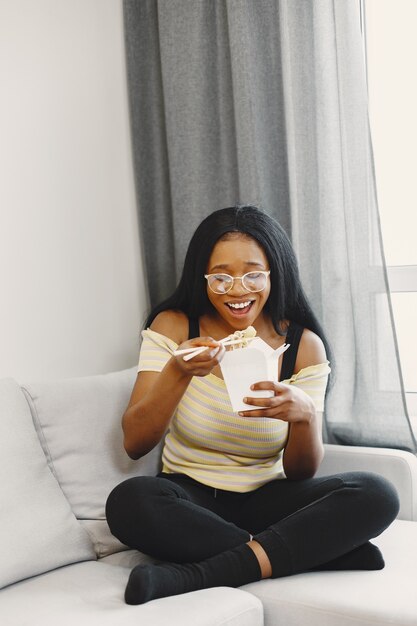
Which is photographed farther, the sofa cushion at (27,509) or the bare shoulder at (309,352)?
the bare shoulder at (309,352)

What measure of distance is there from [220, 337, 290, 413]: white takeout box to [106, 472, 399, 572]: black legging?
0.28 meters

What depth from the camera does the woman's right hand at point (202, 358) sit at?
5.99 feet

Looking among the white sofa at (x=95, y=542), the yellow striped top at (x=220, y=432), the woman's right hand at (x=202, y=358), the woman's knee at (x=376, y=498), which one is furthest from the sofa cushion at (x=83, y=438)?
the woman's knee at (x=376, y=498)

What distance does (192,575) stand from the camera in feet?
5.85

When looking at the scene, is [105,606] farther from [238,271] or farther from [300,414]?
[238,271]

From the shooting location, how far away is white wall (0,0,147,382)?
243 centimetres

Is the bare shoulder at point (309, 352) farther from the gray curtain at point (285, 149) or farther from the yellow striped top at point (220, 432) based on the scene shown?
the gray curtain at point (285, 149)

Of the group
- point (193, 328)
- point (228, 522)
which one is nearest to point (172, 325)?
point (193, 328)

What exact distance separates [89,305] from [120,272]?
226 mm

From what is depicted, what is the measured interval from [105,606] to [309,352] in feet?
2.94

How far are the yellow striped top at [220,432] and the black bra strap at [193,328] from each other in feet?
0.27

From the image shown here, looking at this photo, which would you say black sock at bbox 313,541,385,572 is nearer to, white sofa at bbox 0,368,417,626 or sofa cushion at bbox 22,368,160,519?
white sofa at bbox 0,368,417,626

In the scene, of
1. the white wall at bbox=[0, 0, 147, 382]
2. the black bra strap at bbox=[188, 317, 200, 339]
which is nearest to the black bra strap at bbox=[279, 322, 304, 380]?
the black bra strap at bbox=[188, 317, 200, 339]

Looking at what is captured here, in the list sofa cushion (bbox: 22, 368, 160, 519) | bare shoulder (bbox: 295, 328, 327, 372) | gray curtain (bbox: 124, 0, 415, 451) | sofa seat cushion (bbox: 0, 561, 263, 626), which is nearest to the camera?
sofa seat cushion (bbox: 0, 561, 263, 626)
